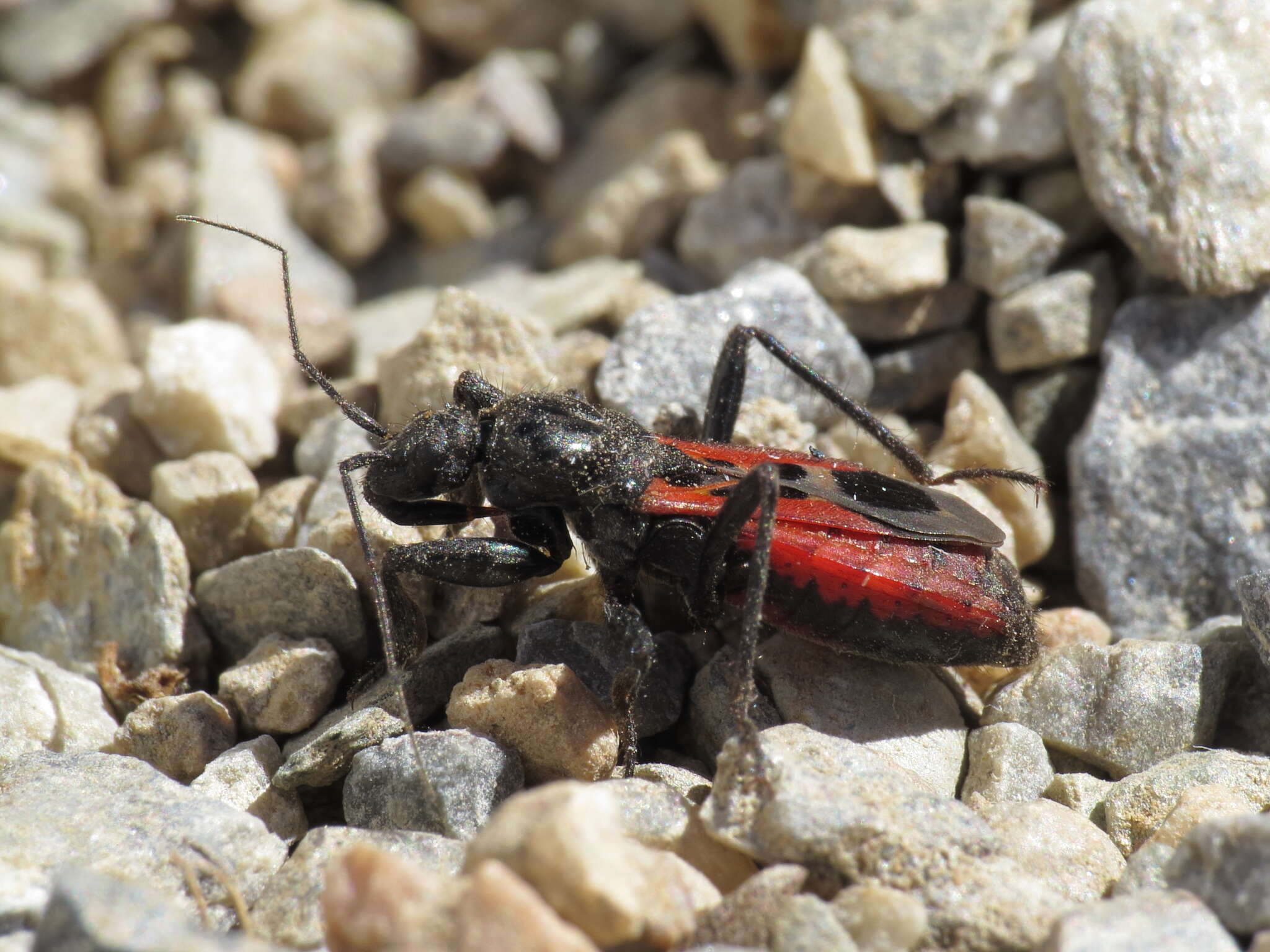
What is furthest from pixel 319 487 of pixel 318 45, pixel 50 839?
pixel 318 45

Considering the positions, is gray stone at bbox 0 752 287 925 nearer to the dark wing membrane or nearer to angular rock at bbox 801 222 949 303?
the dark wing membrane

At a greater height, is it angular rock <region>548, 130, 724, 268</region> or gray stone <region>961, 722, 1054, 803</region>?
angular rock <region>548, 130, 724, 268</region>

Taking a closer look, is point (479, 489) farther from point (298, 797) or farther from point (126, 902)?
point (126, 902)

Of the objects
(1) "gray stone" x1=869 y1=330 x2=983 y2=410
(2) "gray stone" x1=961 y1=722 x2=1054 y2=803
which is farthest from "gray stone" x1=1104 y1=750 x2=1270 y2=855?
(1) "gray stone" x1=869 y1=330 x2=983 y2=410

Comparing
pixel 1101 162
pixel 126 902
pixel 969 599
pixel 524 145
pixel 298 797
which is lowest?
pixel 298 797

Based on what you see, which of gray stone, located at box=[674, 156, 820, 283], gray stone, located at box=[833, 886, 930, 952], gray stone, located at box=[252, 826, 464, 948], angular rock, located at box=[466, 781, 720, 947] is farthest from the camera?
gray stone, located at box=[674, 156, 820, 283]

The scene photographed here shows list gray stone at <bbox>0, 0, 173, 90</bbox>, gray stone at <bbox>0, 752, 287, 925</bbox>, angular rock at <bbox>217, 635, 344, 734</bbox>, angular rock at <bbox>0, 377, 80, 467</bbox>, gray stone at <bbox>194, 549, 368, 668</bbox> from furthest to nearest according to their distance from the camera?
gray stone at <bbox>0, 0, 173, 90</bbox> < angular rock at <bbox>0, 377, 80, 467</bbox> < gray stone at <bbox>194, 549, 368, 668</bbox> < angular rock at <bbox>217, 635, 344, 734</bbox> < gray stone at <bbox>0, 752, 287, 925</bbox>

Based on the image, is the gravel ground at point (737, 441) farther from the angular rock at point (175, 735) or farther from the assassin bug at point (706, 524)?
the assassin bug at point (706, 524)
